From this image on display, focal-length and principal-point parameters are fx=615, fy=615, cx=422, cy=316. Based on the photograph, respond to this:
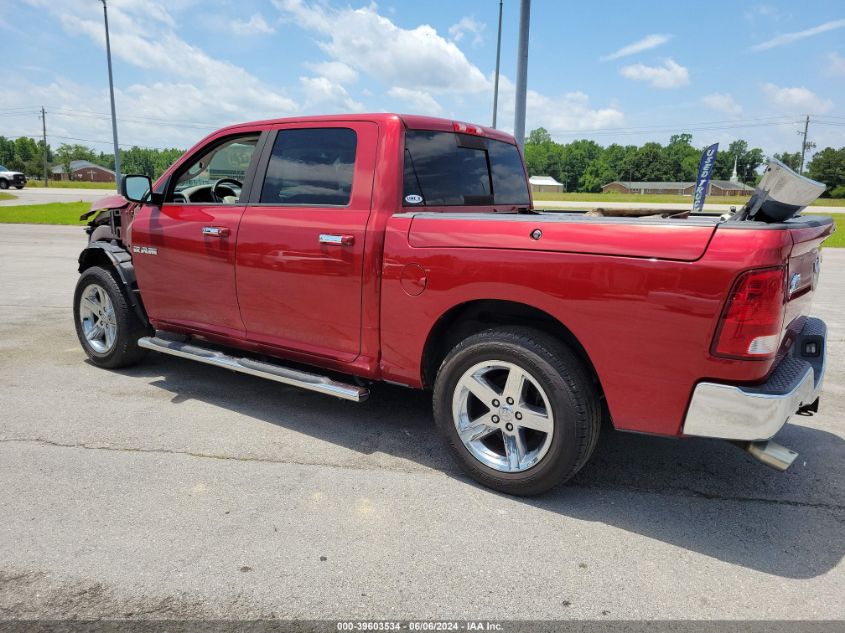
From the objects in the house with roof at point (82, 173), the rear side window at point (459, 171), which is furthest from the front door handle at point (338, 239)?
the house with roof at point (82, 173)

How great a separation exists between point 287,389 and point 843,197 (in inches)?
3606

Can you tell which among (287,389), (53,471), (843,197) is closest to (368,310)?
(287,389)

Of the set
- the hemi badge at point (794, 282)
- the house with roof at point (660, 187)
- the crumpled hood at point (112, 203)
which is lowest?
the hemi badge at point (794, 282)

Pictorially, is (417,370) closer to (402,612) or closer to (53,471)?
(402,612)

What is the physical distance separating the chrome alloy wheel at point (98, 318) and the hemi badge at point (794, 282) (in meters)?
4.74

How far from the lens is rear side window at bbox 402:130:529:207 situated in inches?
143

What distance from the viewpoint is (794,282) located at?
9.04 feet

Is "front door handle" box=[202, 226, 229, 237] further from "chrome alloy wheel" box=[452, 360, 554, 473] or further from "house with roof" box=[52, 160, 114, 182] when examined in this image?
"house with roof" box=[52, 160, 114, 182]

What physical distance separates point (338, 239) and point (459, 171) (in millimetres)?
977

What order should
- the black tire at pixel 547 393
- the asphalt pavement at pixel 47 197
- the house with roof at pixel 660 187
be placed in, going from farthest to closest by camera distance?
1. the house with roof at pixel 660 187
2. the asphalt pavement at pixel 47 197
3. the black tire at pixel 547 393

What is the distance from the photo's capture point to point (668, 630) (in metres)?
2.23

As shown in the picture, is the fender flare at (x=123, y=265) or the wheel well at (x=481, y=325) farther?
the fender flare at (x=123, y=265)

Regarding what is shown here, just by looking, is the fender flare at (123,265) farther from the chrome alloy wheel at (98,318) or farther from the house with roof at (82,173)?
the house with roof at (82,173)

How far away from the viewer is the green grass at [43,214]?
21.0 m
